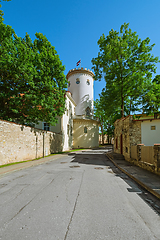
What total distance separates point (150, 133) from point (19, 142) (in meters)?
13.3

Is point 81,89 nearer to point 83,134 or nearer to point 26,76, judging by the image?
point 83,134

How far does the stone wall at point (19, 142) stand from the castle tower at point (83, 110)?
17.5 metres

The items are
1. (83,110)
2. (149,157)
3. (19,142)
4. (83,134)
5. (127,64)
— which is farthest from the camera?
(83,110)

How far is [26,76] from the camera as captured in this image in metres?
14.2

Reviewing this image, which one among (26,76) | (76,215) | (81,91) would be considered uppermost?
(81,91)

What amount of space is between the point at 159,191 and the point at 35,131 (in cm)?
1430

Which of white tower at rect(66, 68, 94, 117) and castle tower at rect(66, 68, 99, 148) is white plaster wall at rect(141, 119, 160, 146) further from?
white tower at rect(66, 68, 94, 117)

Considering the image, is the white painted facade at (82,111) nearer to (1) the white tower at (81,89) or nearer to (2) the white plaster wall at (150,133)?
(1) the white tower at (81,89)

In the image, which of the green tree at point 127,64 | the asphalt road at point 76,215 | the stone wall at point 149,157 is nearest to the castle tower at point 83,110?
the green tree at point 127,64

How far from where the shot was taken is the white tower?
131 ft

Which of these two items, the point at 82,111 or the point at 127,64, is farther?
the point at 82,111

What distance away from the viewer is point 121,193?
5496 mm

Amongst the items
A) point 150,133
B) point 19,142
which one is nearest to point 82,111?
point 150,133

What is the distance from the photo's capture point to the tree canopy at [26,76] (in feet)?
45.7
